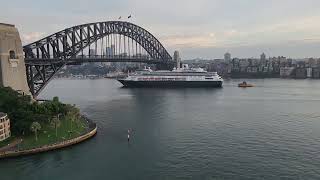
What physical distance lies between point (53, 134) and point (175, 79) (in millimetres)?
78608

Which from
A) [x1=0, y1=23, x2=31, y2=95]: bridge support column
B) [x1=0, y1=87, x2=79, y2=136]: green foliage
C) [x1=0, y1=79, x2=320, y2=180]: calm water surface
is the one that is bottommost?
[x1=0, y1=79, x2=320, y2=180]: calm water surface

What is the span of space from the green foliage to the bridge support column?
5538mm

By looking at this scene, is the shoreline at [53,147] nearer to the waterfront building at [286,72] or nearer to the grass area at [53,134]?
the grass area at [53,134]

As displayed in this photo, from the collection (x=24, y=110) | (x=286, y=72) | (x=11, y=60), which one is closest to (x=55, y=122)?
(x=24, y=110)

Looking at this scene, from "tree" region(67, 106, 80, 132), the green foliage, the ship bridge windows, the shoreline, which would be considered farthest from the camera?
the ship bridge windows

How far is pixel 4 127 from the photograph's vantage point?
3559 cm

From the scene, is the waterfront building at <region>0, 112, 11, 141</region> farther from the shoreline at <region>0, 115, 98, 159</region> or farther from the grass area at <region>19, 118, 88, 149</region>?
the shoreline at <region>0, 115, 98, 159</region>

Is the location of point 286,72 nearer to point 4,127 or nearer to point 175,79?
point 175,79

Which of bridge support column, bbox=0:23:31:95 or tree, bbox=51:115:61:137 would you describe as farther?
bridge support column, bbox=0:23:31:95

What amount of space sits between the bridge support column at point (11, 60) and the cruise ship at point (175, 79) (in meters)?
65.1

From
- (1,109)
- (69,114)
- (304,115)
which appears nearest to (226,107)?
(304,115)

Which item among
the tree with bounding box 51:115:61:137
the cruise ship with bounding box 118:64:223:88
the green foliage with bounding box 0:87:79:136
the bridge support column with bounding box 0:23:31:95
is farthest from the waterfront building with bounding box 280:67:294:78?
the tree with bounding box 51:115:61:137

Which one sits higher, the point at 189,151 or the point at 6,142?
the point at 6,142

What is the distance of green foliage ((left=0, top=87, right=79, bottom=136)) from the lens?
3695 cm
